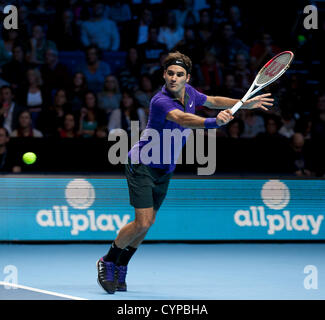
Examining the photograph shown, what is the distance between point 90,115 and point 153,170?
5.24 meters

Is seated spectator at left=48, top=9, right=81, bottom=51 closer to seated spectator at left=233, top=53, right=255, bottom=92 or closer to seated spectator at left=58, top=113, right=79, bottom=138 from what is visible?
seated spectator at left=58, top=113, right=79, bottom=138

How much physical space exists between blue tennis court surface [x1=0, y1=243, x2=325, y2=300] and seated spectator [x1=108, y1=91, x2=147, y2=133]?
2431mm

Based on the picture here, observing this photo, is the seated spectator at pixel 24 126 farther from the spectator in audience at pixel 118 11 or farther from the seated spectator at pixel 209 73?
the spectator in audience at pixel 118 11

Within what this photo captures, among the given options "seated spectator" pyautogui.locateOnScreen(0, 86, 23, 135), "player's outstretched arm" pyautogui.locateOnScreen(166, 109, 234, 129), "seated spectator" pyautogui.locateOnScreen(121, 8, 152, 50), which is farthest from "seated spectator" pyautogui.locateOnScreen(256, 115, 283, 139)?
"player's outstretched arm" pyautogui.locateOnScreen(166, 109, 234, 129)

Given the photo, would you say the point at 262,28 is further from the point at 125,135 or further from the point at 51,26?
the point at 125,135

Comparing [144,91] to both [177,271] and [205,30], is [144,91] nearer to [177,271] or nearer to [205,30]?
[205,30]

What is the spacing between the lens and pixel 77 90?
1188 centimetres

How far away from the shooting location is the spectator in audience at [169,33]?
13.3 m

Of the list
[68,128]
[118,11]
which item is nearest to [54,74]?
[68,128]

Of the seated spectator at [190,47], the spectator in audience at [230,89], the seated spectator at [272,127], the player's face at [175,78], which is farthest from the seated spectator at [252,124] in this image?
the player's face at [175,78]

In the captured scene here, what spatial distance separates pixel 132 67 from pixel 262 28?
338cm

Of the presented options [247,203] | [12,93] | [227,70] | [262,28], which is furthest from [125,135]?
[262,28]

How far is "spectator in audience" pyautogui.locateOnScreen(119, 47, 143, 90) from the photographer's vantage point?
12.4 m

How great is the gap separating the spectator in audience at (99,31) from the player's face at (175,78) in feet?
23.5
